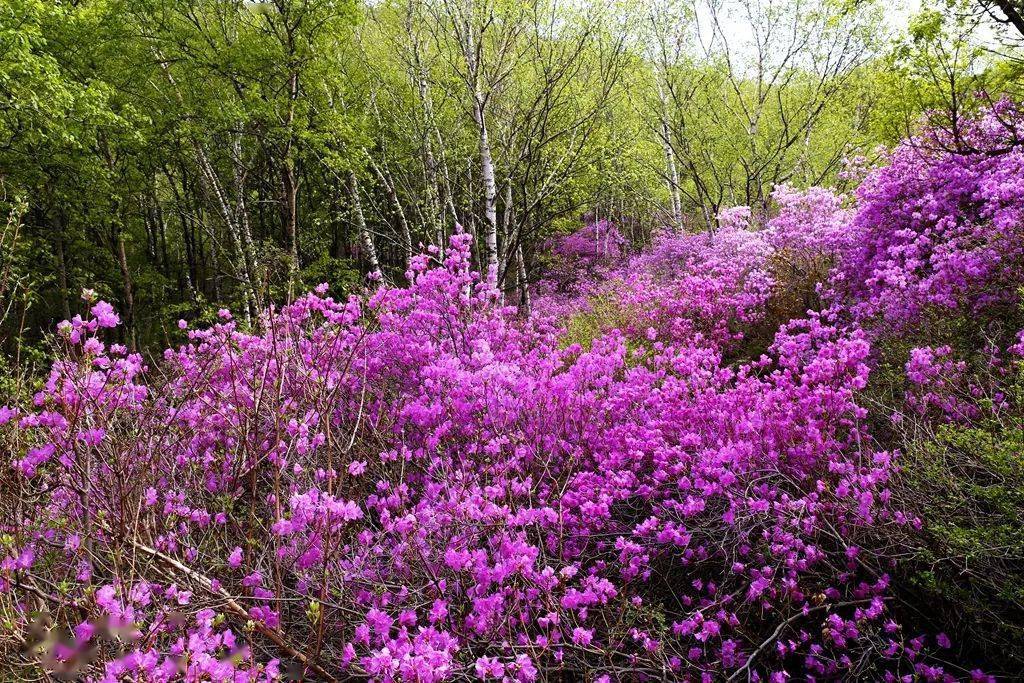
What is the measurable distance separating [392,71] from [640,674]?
15.7 meters

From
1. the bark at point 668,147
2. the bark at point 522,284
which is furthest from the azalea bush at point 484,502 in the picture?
the bark at point 668,147

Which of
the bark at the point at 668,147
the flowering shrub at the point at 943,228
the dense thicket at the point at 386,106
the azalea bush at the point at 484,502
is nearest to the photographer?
the azalea bush at the point at 484,502

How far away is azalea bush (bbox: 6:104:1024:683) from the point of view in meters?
2.53

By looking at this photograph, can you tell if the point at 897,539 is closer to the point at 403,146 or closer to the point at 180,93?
the point at 403,146

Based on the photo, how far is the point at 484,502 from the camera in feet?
11.1

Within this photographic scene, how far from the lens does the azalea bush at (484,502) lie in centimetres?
253

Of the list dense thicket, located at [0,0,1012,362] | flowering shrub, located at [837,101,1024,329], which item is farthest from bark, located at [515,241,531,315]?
flowering shrub, located at [837,101,1024,329]

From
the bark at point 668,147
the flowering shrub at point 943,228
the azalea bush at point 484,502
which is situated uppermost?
the bark at point 668,147

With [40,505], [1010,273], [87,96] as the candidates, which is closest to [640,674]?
[40,505]

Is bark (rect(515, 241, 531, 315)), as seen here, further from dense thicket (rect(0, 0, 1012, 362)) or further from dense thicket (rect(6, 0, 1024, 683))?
dense thicket (rect(6, 0, 1024, 683))

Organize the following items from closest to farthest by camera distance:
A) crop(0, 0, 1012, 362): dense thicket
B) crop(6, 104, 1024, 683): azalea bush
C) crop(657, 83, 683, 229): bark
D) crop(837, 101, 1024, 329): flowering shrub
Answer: crop(6, 104, 1024, 683): azalea bush → crop(837, 101, 1024, 329): flowering shrub → crop(0, 0, 1012, 362): dense thicket → crop(657, 83, 683, 229): bark

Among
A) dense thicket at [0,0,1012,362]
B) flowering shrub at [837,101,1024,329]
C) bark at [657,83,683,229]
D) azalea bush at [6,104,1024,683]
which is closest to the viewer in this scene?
azalea bush at [6,104,1024,683]

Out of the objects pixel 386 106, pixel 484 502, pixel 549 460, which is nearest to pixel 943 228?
pixel 549 460

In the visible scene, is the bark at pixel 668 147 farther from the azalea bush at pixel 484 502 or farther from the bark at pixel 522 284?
the azalea bush at pixel 484 502
